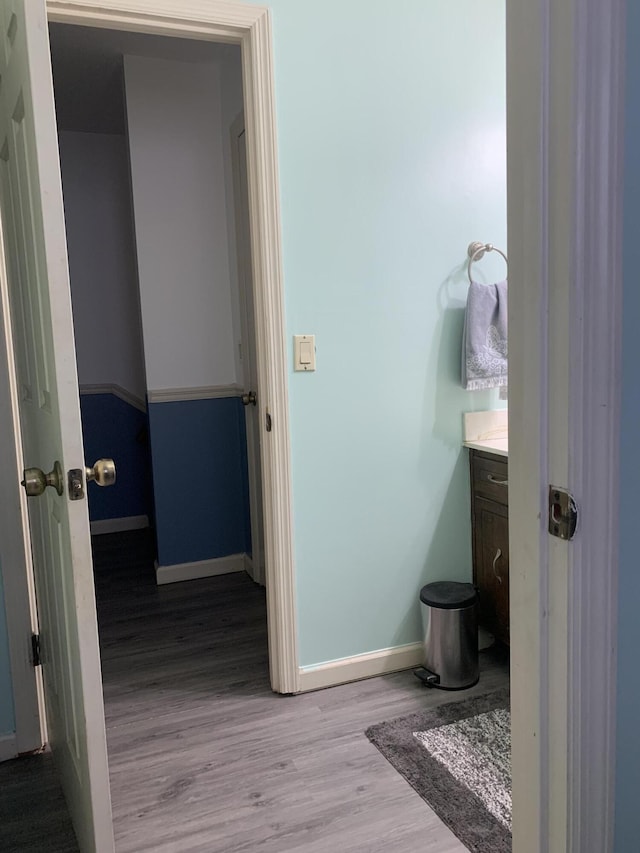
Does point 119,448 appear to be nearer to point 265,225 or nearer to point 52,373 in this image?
point 265,225

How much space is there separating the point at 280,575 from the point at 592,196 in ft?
5.92

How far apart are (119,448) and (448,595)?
2.94 meters

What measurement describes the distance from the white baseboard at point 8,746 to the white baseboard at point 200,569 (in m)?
1.57

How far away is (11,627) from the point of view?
202cm

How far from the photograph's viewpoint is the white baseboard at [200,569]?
3.65 metres

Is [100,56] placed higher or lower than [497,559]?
higher

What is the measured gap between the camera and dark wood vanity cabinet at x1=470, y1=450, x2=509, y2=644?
96.3 inches

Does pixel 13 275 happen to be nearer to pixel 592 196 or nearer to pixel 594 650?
pixel 592 196

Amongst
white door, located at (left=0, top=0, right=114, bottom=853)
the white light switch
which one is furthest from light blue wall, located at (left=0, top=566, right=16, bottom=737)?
the white light switch

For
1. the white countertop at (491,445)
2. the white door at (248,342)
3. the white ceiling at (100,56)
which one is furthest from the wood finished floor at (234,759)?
the white ceiling at (100,56)

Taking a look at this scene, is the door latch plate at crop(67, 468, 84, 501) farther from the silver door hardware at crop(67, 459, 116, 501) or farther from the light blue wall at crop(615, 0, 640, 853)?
the light blue wall at crop(615, 0, 640, 853)

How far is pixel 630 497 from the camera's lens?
83 centimetres

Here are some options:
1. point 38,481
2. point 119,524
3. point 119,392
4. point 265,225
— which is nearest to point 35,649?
point 38,481

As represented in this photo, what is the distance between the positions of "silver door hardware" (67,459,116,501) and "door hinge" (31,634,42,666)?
1029mm
